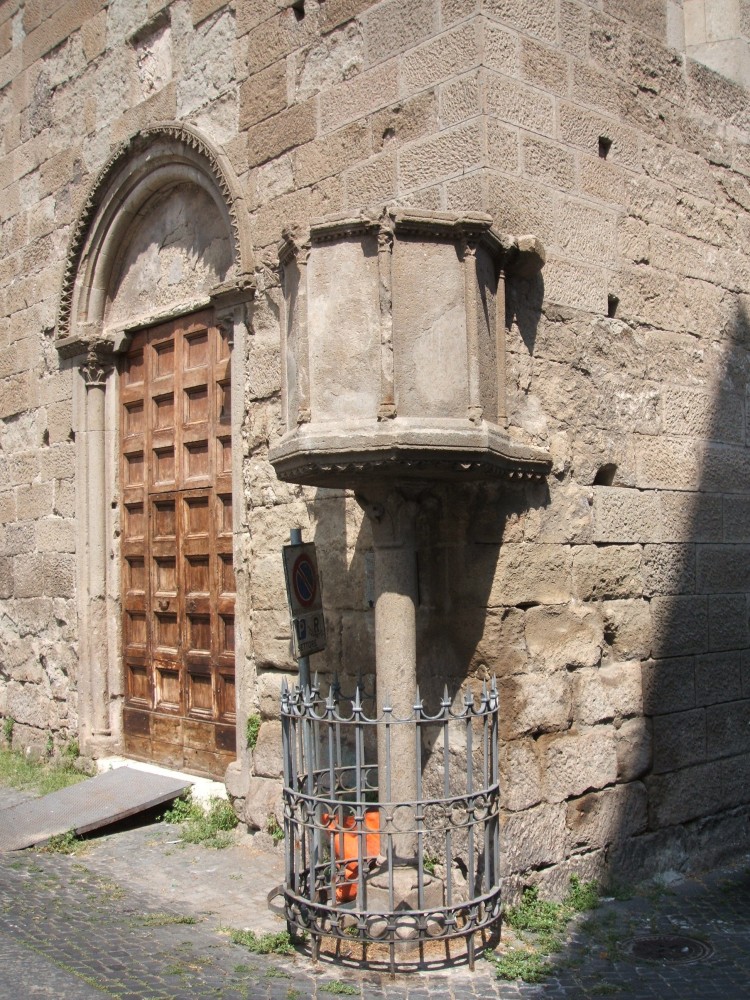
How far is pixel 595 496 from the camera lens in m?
4.93

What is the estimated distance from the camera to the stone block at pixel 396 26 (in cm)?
483

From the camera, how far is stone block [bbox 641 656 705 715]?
5137 mm

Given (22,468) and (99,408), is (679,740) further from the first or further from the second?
(22,468)

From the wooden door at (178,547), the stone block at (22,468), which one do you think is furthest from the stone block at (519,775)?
the stone block at (22,468)

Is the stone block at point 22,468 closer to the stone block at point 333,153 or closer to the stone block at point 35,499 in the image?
the stone block at point 35,499

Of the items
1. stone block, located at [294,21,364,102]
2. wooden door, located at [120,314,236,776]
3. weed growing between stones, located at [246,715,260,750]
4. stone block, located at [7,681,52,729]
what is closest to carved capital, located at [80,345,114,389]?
wooden door, located at [120,314,236,776]

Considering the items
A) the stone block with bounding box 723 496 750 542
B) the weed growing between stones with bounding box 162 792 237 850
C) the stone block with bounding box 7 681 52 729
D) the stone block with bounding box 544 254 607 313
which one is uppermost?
the stone block with bounding box 544 254 607 313

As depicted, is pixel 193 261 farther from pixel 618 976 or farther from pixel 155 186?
pixel 618 976

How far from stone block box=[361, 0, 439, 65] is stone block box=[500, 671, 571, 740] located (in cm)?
288

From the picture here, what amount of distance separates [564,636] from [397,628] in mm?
869

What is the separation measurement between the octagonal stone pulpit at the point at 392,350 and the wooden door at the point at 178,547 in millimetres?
2011

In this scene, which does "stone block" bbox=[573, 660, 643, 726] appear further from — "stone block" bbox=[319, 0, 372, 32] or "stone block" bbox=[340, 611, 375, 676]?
"stone block" bbox=[319, 0, 372, 32]

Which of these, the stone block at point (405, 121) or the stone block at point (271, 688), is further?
the stone block at point (271, 688)

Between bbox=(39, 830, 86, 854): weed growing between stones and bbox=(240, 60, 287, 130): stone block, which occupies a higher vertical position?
bbox=(240, 60, 287, 130): stone block
